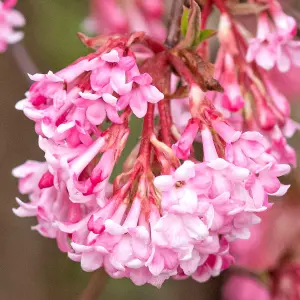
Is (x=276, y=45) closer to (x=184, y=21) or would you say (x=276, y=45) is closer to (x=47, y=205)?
(x=184, y=21)

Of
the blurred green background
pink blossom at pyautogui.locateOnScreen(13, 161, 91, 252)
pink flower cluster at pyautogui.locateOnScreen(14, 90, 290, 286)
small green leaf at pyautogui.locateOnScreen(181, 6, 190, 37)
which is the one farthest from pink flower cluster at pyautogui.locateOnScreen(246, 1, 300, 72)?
the blurred green background

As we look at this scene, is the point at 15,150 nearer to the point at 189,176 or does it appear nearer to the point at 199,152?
the point at 199,152

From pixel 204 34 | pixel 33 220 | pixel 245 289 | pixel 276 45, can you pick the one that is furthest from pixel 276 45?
pixel 33 220

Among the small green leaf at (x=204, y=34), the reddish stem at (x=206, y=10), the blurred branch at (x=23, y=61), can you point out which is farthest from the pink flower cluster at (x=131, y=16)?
the small green leaf at (x=204, y=34)

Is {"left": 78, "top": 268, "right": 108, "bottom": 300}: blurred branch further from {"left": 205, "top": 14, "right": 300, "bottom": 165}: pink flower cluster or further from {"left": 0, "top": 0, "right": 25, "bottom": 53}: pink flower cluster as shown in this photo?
{"left": 0, "top": 0, "right": 25, "bottom": 53}: pink flower cluster

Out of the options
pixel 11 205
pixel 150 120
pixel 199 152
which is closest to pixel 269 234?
pixel 199 152

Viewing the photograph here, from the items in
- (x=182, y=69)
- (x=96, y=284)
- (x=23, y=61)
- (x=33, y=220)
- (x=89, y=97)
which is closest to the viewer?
(x=89, y=97)
